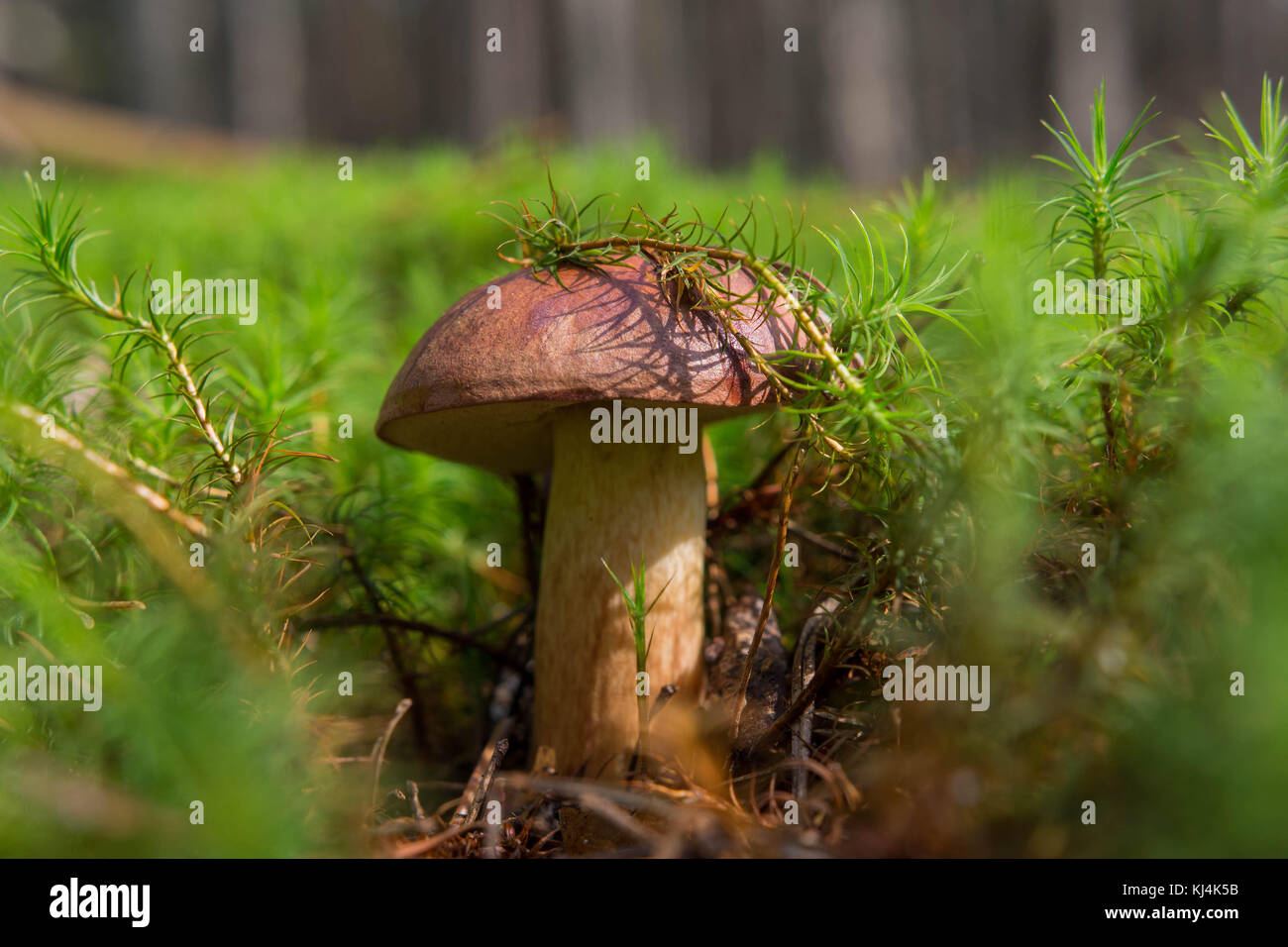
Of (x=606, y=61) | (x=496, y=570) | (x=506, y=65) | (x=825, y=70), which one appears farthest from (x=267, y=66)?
(x=496, y=570)

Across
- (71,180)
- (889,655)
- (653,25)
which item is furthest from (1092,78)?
(889,655)

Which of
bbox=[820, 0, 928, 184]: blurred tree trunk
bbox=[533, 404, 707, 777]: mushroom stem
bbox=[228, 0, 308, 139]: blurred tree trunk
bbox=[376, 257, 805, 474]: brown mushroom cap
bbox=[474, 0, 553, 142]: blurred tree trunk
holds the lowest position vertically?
bbox=[533, 404, 707, 777]: mushroom stem

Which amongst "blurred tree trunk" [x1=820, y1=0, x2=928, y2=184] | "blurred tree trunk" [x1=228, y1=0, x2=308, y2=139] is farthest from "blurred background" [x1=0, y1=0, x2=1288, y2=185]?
"blurred tree trunk" [x1=228, y1=0, x2=308, y2=139]

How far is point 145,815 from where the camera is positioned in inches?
33.6

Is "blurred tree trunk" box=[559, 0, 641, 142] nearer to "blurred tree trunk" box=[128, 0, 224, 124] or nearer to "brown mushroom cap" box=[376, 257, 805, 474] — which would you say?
"blurred tree trunk" box=[128, 0, 224, 124]

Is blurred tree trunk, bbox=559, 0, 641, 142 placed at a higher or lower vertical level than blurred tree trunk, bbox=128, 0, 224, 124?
lower

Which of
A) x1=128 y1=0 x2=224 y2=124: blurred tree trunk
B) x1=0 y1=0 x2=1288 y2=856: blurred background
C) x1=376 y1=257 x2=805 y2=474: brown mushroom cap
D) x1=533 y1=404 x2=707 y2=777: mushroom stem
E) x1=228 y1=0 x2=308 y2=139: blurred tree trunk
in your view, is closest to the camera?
x1=0 y1=0 x2=1288 y2=856: blurred background

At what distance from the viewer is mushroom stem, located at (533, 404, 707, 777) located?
1.57 metres

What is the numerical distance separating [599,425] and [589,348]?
292 millimetres

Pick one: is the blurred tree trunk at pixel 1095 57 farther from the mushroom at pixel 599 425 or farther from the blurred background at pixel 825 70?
the mushroom at pixel 599 425

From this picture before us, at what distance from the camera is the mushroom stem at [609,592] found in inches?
61.9
